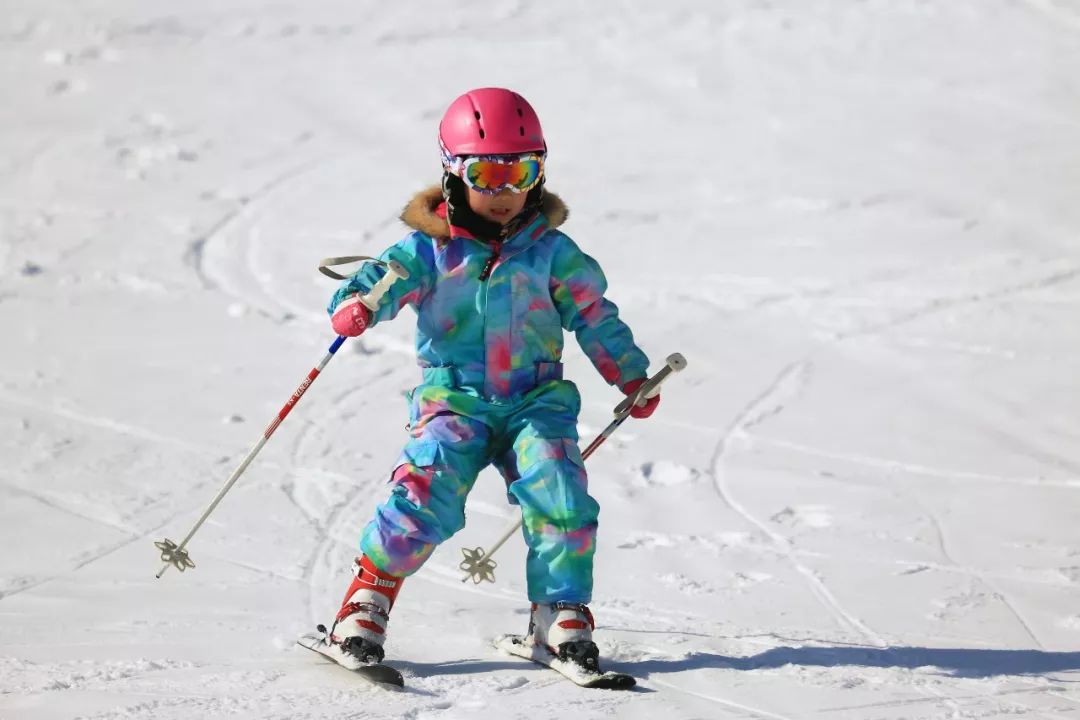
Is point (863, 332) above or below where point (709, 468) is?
above

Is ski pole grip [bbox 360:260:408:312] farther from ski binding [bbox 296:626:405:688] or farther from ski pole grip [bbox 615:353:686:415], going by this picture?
ski binding [bbox 296:626:405:688]

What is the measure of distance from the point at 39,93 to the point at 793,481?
880cm

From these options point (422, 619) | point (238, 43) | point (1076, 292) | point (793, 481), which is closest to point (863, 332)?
point (1076, 292)

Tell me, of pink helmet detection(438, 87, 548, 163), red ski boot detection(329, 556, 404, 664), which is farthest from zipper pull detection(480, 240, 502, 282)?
red ski boot detection(329, 556, 404, 664)

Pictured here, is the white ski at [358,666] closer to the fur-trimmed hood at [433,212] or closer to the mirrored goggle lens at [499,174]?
the fur-trimmed hood at [433,212]

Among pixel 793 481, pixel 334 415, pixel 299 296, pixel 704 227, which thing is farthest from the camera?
pixel 704 227

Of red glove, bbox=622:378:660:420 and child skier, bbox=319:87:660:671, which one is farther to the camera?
red glove, bbox=622:378:660:420

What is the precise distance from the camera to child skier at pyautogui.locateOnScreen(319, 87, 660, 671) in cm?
423

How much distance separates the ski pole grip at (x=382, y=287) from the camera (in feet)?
14.0

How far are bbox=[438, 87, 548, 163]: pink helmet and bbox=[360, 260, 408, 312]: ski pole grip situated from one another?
0.39m

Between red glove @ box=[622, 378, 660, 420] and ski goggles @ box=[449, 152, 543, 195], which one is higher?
ski goggles @ box=[449, 152, 543, 195]

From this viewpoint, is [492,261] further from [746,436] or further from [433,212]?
[746,436]

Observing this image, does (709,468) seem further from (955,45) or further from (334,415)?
(955,45)

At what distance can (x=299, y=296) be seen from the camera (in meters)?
9.26
